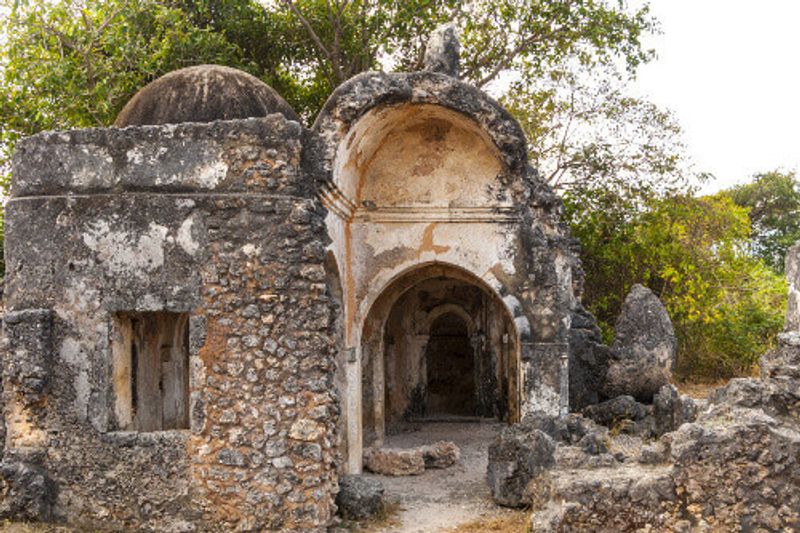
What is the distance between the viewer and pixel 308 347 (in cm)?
643

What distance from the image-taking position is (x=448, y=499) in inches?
315

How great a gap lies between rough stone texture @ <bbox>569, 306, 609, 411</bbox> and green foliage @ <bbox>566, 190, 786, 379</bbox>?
395 centimetres

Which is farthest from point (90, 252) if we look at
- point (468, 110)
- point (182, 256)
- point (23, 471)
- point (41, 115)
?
point (41, 115)

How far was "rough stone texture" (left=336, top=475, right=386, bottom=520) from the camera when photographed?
23.1 ft

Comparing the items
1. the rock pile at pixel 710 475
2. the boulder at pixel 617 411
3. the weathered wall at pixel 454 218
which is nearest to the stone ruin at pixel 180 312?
the rock pile at pixel 710 475

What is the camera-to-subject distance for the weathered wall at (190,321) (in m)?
6.35

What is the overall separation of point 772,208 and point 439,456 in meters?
19.0

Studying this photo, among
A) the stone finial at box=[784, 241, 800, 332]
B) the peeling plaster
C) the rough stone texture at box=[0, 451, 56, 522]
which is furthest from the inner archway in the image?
the stone finial at box=[784, 241, 800, 332]

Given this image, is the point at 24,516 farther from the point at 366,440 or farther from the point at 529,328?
the point at 529,328

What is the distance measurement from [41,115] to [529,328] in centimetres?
831

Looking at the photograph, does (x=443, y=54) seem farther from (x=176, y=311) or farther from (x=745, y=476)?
(x=745, y=476)

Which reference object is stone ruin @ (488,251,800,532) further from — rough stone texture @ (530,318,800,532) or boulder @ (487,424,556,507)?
boulder @ (487,424,556,507)

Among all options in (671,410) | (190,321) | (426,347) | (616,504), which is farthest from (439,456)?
(616,504)

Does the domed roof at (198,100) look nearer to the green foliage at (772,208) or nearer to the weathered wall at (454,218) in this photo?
the weathered wall at (454,218)
